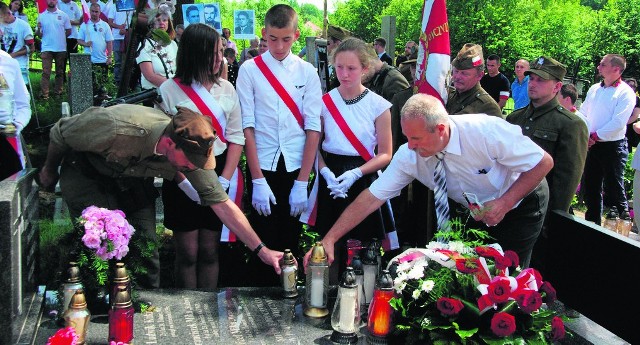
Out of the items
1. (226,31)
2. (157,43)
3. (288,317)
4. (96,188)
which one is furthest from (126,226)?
(226,31)

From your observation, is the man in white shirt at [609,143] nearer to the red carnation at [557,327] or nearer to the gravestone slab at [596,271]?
the gravestone slab at [596,271]

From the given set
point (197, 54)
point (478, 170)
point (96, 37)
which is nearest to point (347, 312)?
point (478, 170)

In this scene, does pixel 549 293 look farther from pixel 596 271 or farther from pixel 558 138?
pixel 558 138

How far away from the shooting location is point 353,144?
4.36 metres

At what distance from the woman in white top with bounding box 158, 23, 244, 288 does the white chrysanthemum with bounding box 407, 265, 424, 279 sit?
5.09 ft

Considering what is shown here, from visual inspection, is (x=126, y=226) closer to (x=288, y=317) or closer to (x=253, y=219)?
(x=288, y=317)

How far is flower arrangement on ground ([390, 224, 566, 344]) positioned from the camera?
2.76 meters

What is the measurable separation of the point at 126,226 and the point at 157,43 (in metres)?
2.70

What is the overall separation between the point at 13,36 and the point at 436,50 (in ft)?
25.8

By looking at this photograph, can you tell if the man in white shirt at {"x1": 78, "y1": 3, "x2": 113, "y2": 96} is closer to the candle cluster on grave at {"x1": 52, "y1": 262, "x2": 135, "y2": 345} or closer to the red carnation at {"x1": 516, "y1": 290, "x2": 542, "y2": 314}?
the candle cluster on grave at {"x1": 52, "y1": 262, "x2": 135, "y2": 345}

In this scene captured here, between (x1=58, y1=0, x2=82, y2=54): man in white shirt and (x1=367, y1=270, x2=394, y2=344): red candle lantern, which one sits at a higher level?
(x1=58, y1=0, x2=82, y2=54): man in white shirt

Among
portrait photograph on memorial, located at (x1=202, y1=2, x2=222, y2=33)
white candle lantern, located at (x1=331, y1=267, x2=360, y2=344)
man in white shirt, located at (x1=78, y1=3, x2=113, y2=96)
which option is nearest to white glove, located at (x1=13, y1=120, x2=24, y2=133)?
white candle lantern, located at (x1=331, y1=267, x2=360, y2=344)

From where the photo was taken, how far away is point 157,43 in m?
5.45

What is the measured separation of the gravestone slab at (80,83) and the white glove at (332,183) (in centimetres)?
300
